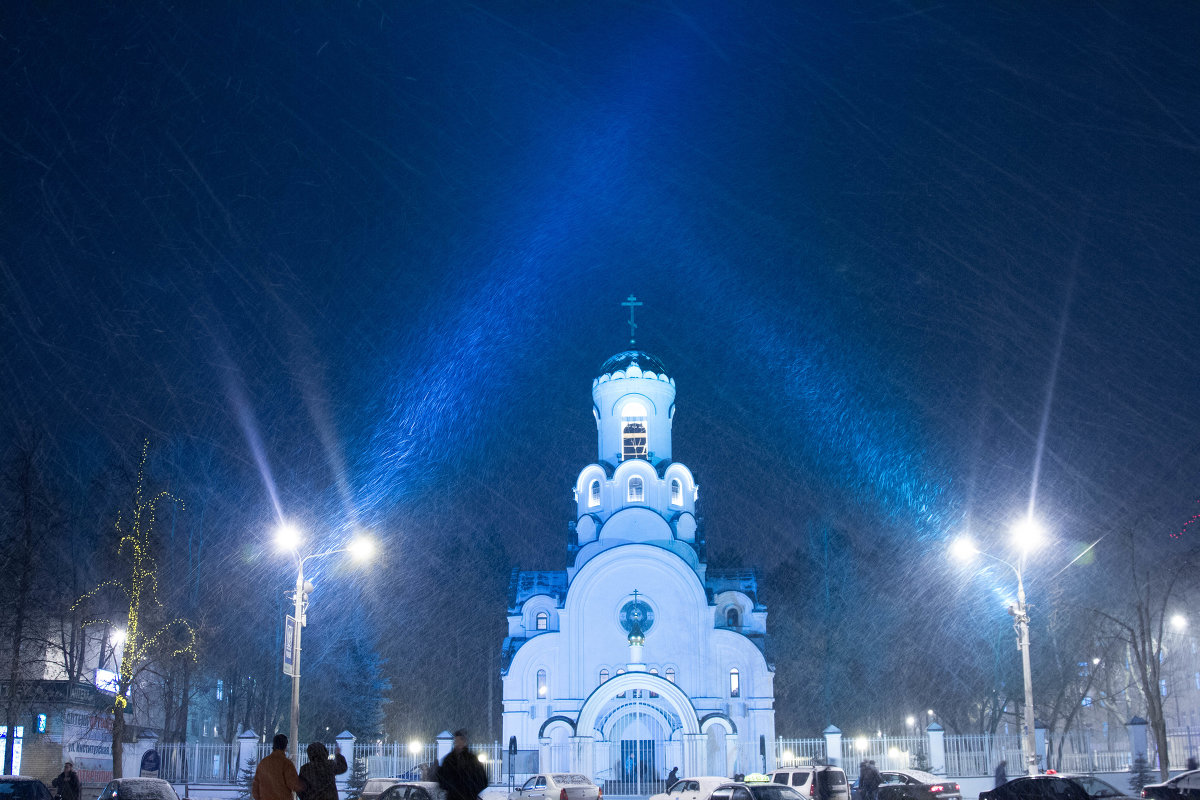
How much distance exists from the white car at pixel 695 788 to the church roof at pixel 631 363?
27957 mm

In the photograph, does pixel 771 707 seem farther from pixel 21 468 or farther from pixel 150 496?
pixel 21 468

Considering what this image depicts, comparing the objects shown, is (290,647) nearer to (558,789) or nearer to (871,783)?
(558,789)

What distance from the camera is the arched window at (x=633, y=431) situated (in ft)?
160

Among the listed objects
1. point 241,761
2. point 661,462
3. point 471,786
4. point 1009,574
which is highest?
point 661,462

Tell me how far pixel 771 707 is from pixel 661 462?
1241 centimetres

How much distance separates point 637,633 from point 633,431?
39.3ft

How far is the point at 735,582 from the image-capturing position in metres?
47.2

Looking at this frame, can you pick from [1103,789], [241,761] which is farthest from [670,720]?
[1103,789]

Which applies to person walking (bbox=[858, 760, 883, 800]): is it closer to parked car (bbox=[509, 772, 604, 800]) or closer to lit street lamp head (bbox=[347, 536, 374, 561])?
parked car (bbox=[509, 772, 604, 800])

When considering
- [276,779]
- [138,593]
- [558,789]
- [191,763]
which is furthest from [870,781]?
[191,763]

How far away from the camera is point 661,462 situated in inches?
1896

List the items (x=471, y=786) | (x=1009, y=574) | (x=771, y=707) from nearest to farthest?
(x=471, y=786) → (x=1009, y=574) → (x=771, y=707)

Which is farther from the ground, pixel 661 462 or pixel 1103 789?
pixel 661 462

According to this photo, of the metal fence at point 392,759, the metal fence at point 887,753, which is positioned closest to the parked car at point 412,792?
the metal fence at point 392,759
